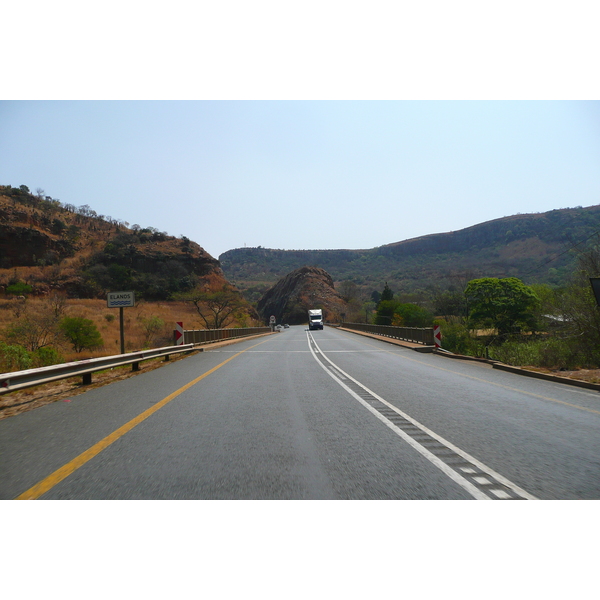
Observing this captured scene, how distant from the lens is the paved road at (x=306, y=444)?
393cm

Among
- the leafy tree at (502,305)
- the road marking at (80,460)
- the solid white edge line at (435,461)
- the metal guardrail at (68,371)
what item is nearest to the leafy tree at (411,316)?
the leafy tree at (502,305)

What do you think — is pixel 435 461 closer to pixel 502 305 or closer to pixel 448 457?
pixel 448 457

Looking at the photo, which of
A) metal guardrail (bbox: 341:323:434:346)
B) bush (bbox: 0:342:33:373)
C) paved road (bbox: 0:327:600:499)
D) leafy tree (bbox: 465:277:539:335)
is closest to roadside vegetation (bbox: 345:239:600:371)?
leafy tree (bbox: 465:277:539:335)

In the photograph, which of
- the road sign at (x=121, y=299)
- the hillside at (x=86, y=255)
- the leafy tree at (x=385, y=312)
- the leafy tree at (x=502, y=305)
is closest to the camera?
the road sign at (x=121, y=299)

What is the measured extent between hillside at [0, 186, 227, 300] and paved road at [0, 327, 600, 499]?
252 feet

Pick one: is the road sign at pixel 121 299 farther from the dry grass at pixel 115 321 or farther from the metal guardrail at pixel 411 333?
the metal guardrail at pixel 411 333

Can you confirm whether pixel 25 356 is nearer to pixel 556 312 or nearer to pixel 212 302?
pixel 556 312

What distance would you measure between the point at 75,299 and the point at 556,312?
247 ft

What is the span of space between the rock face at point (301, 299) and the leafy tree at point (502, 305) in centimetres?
7592

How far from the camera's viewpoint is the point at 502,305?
54406 mm

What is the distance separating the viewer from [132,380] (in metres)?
11.9

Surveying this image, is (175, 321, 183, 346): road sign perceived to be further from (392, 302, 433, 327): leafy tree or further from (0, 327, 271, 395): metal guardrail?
(392, 302, 433, 327): leafy tree

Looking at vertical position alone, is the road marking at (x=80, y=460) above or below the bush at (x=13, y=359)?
above

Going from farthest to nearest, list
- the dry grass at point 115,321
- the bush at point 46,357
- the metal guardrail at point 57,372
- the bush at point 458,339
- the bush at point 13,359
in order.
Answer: the bush at point 458,339 → the dry grass at point 115,321 → the bush at point 46,357 → the bush at point 13,359 → the metal guardrail at point 57,372
